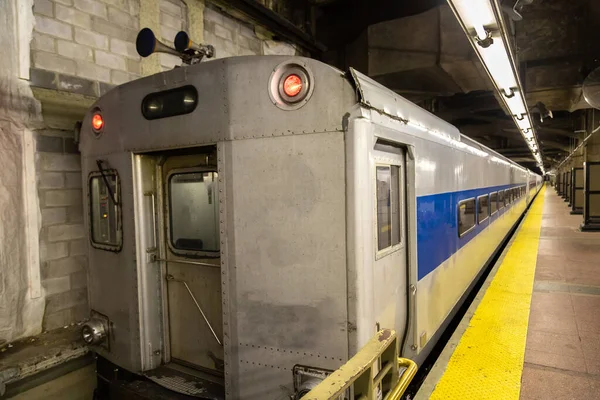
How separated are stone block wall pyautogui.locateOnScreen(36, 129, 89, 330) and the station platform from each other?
411cm

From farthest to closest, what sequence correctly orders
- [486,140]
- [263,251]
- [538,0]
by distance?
[486,140] → [538,0] → [263,251]

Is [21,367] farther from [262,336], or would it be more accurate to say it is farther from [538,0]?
[538,0]

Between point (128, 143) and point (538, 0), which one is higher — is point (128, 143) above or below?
below

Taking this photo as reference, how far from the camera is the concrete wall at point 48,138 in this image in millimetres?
4316

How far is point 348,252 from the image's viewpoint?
2.55 m

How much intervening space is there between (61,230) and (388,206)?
3.93m

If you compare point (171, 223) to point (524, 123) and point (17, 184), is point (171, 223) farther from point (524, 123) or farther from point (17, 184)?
point (524, 123)

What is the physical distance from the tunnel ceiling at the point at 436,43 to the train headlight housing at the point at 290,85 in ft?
20.6

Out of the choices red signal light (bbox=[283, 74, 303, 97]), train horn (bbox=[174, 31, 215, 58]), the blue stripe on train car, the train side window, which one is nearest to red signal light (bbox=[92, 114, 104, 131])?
train horn (bbox=[174, 31, 215, 58])

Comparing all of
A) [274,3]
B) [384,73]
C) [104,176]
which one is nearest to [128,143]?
[104,176]

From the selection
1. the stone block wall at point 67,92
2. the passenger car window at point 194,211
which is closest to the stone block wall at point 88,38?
the stone block wall at point 67,92

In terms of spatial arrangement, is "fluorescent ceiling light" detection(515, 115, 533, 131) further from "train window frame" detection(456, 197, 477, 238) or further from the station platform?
"train window frame" detection(456, 197, 477, 238)

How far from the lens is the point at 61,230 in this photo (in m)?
4.87

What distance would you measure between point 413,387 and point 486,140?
2323 cm
